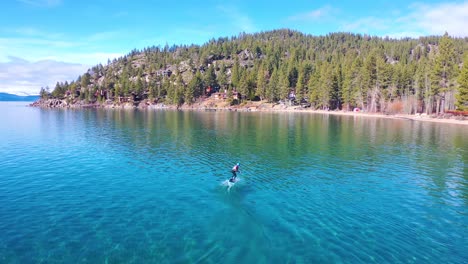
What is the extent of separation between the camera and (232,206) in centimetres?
2598

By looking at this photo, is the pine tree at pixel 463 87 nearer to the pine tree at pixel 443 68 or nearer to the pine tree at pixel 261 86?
the pine tree at pixel 443 68

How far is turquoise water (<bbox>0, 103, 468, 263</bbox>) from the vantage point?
18.7m

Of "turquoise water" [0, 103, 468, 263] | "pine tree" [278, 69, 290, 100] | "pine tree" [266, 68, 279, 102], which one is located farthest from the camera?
"pine tree" [266, 68, 279, 102]

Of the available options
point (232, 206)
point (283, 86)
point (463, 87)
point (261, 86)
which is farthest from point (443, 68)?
point (232, 206)

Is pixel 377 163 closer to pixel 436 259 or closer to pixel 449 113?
pixel 436 259

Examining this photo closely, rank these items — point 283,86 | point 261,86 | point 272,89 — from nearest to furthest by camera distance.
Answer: point 283,86, point 272,89, point 261,86

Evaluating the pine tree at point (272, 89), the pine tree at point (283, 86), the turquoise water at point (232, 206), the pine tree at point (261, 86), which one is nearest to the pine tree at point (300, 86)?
the pine tree at point (283, 86)

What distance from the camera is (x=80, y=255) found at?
17891 mm

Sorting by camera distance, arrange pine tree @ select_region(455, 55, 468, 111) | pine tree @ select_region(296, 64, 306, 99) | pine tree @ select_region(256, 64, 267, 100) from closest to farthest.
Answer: pine tree @ select_region(455, 55, 468, 111) → pine tree @ select_region(296, 64, 306, 99) → pine tree @ select_region(256, 64, 267, 100)

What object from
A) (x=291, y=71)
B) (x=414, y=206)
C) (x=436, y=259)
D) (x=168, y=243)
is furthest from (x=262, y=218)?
(x=291, y=71)

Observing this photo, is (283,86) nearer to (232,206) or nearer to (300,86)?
(300,86)

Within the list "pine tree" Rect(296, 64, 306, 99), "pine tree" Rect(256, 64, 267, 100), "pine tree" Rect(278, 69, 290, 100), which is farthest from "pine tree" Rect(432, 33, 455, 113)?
"pine tree" Rect(256, 64, 267, 100)

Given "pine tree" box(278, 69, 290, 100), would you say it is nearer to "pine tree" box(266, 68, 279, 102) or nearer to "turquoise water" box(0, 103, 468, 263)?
"pine tree" box(266, 68, 279, 102)

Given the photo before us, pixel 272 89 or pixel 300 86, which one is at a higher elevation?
pixel 300 86
